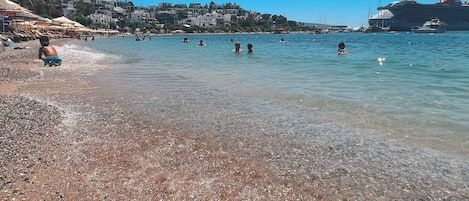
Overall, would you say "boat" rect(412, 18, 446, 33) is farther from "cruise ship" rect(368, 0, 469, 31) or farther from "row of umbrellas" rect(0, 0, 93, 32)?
"row of umbrellas" rect(0, 0, 93, 32)

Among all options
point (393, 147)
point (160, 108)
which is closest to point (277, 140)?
point (393, 147)

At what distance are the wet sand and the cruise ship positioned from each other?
14487 cm

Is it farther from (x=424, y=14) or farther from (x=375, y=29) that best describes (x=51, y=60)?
(x=375, y=29)

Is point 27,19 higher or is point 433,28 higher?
point 433,28

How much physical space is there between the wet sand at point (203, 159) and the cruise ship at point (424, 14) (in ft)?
475

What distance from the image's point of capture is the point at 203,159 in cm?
548

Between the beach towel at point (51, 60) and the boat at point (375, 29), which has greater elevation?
the boat at point (375, 29)

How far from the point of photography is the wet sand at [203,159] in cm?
440

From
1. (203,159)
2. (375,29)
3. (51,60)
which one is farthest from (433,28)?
(203,159)

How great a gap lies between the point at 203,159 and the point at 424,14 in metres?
152

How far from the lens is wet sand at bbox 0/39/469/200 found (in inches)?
173

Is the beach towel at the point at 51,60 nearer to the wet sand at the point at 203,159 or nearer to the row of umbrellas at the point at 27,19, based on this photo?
the wet sand at the point at 203,159

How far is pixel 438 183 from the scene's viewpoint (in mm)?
4680

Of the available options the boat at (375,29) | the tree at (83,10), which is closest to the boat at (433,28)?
the boat at (375,29)
